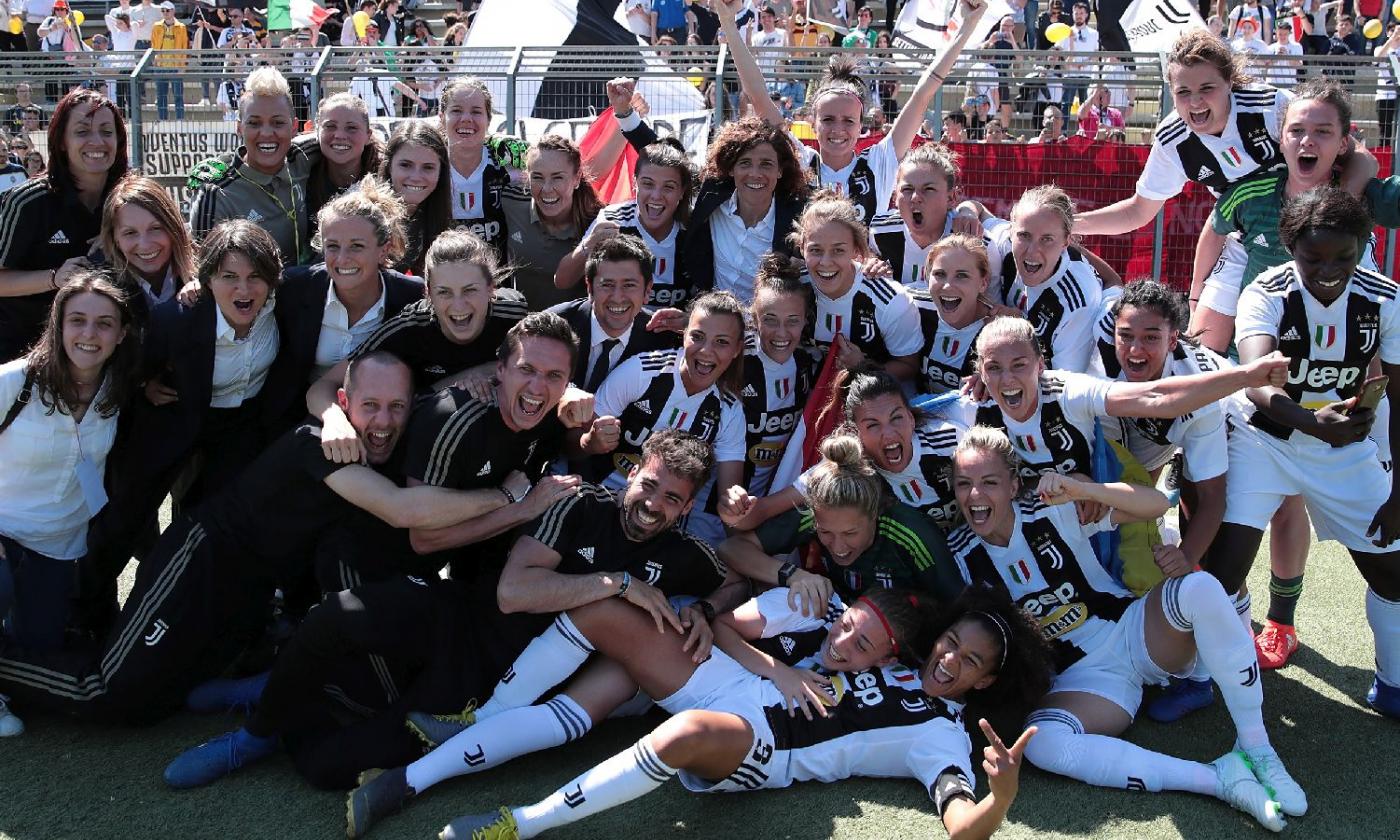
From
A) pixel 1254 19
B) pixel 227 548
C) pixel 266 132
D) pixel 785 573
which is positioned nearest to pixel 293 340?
A: pixel 227 548

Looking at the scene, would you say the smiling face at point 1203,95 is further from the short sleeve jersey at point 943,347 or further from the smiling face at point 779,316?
the smiling face at point 779,316

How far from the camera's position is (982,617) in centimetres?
382

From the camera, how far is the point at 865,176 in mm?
5809

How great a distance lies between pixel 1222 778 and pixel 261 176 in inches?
175

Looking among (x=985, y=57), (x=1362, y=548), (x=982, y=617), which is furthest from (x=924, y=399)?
(x=985, y=57)

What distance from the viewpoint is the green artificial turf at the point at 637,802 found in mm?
3529

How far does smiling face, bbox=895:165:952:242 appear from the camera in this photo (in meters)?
5.07

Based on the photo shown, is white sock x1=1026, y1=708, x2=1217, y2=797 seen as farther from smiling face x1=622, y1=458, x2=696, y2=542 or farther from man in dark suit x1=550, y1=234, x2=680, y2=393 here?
man in dark suit x1=550, y1=234, x2=680, y2=393

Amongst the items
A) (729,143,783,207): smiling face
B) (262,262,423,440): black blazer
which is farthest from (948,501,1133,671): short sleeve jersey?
(262,262,423,440): black blazer

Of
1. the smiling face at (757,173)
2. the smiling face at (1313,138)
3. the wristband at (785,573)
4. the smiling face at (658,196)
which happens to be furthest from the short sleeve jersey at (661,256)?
the smiling face at (1313,138)

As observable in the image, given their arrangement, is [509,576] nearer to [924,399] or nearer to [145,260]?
[924,399]

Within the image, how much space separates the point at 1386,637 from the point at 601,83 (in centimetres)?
683

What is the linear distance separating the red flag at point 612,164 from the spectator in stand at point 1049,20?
8062 mm

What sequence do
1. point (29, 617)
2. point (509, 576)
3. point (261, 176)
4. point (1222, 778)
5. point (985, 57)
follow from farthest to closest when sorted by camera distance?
point (985, 57)
point (261, 176)
point (29, 617)
point (509, 576)
point (1222, 778)
